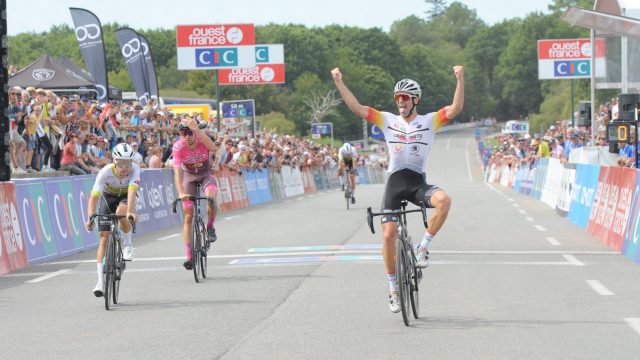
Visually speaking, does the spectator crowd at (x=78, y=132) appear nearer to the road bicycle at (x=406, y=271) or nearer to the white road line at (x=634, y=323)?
the road bicycle at (x=406, y=271)

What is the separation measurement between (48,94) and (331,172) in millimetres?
40415

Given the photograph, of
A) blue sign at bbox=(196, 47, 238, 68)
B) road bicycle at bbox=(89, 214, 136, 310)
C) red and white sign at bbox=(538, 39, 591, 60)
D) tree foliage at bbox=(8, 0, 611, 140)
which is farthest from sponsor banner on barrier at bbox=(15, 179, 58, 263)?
tree foliage at bbox=(8, 0, 611, 140)

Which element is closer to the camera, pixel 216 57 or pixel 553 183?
pixel 553 183

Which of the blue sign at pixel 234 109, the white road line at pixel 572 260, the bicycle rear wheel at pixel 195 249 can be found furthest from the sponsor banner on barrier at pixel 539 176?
Result: the bicycle rear wheel at pixel 195 249

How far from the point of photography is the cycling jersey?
10.4 m

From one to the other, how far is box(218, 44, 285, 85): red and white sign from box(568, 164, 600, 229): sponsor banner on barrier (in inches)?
1781

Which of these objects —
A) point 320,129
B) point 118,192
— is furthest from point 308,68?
point 118,192

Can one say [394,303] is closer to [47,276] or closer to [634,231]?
[47,276]

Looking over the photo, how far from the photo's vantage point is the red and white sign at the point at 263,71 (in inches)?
2712

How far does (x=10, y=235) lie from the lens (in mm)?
16641

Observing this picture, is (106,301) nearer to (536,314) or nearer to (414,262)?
(414,262)

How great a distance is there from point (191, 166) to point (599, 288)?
16.6ft

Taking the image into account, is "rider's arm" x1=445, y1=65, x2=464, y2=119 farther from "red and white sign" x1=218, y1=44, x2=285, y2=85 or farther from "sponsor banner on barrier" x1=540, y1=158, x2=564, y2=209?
"red and white sign" x1=218, y1=44, x2=285, y2=85

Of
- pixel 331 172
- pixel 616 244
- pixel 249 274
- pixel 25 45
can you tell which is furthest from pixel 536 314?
pixel 25 45
